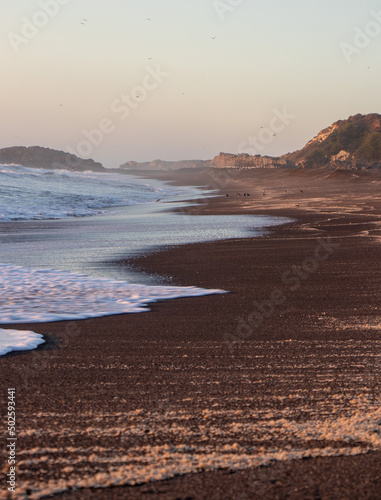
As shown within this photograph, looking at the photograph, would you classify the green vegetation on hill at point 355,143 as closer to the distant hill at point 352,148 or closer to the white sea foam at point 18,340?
the distant hill at point 352,148

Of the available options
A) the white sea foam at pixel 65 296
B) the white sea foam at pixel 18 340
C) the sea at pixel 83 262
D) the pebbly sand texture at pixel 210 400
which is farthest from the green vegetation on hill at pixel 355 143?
the white sea foam at pixel 18 340

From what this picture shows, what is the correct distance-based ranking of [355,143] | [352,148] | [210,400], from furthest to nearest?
[355,143] < [352,148] < [210,400]

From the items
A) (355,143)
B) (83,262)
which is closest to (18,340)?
(83,262)

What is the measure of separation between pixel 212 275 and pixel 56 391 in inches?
175

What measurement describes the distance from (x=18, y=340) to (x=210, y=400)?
1.96m

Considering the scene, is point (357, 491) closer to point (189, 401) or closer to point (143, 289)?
point (189, 401)

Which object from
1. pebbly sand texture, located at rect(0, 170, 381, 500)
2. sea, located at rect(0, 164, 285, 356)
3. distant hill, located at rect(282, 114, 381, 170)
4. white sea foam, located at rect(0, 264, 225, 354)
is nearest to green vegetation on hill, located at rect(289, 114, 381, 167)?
distant hill, located at rect(282, 114, 381, 170)

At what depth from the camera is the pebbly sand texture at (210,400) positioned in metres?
2.35

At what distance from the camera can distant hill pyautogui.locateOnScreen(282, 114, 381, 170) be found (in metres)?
73.6

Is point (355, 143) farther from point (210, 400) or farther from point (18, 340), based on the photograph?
point (210, 400)

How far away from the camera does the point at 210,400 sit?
10.4 feet

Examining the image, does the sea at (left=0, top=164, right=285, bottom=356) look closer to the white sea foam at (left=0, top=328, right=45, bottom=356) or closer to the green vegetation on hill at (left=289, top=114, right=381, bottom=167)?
the white sea foam at (left=0, top=328, right=45, bottom=356)

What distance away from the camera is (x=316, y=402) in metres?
3.11

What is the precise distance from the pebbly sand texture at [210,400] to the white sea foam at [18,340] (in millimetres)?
118
